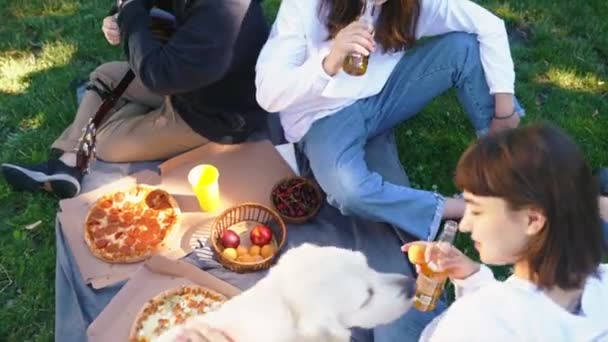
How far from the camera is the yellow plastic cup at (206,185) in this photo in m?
3.07

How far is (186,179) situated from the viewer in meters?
3.32

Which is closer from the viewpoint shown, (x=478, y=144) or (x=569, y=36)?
(x=478, y=144)

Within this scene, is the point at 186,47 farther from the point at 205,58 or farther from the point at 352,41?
the point at 352,41

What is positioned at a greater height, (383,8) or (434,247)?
(383,8)

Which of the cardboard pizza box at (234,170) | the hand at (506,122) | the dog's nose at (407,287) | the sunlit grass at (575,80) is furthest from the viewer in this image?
the sunlit grass at (575,80)

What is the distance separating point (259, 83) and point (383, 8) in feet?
1.83

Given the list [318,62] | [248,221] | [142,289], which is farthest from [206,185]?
[318,62]

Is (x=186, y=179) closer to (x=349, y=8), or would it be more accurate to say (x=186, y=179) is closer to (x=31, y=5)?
(x=349, y=8)

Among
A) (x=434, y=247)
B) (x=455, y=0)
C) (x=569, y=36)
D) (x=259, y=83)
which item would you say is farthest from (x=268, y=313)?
(x=569, y=36)

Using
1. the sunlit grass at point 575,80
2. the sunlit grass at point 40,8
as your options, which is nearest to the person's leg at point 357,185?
the sunlit grass at point 575,80

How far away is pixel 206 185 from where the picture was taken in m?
3.06

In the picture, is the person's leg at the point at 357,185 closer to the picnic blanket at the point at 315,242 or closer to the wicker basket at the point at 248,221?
the picnic blanket at the point at 315,242

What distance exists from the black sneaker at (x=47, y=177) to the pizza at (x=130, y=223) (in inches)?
7.5

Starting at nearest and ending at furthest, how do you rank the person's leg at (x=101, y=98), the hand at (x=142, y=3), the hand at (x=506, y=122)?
the hand at (x=142, y=3) → the hand at (x=506, y=122) → the person's leg at (x=101, y=98)
